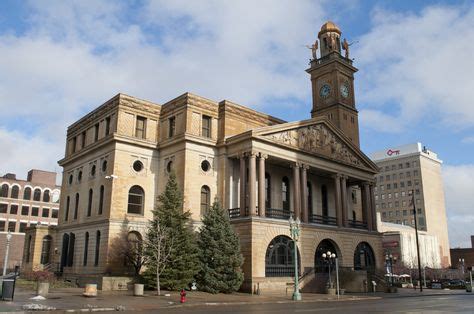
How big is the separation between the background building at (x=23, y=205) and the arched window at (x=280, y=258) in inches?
2139

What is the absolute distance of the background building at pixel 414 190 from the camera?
13700 cm

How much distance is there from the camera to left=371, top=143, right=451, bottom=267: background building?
137m

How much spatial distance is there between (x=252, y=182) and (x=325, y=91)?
31.5 metres

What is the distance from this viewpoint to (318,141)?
160ft

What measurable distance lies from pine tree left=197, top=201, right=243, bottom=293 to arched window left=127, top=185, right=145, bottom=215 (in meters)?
8.77

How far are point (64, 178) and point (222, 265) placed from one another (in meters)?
26.3

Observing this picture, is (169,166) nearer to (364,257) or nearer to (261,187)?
(261,187)

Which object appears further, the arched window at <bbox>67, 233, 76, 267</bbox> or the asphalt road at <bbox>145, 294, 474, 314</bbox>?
the arched window at <bbox>67, 233, 76, 267</bbox>

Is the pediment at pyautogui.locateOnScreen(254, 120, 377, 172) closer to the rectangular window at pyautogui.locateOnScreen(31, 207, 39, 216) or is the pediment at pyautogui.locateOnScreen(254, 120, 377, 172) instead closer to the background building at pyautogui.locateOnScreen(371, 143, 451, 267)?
the rectangular window at pyautogui.locateOnScreen(31, 207, 39, 216)

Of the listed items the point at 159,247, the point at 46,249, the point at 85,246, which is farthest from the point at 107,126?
the point at 159,247

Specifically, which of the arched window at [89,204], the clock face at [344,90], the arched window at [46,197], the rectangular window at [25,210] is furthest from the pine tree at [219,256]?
the arched window at [46,197]

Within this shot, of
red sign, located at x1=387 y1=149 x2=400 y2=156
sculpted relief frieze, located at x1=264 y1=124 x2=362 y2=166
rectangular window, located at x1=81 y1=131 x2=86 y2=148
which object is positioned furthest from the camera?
red sign, located at x1=387 y1=149 x2=400 y2=156

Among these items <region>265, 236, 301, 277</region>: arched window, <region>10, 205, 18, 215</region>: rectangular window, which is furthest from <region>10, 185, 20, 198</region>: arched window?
<region>265, 236, 301, 277</region>: arched window

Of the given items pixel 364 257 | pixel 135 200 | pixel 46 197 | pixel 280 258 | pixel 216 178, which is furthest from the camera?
pixel 46 197
